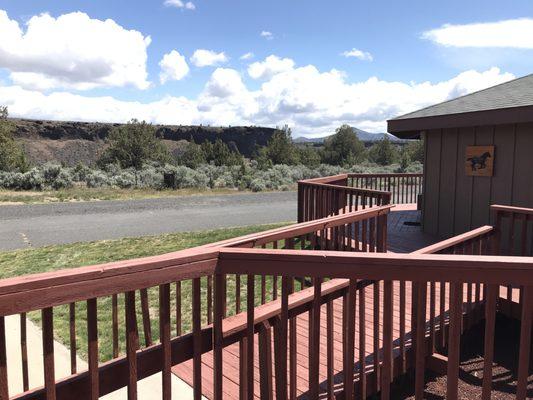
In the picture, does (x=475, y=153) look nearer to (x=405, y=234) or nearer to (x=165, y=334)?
(x=405, y=234)

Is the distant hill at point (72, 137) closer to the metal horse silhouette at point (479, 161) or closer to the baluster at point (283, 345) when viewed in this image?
the metal horse silhouette at point (479, 161)

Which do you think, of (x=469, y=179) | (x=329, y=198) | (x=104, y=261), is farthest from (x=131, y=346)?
(x=469, y=179)

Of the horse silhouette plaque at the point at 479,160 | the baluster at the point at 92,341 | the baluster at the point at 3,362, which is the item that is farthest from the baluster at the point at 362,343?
the horse silhouette plaque at the point at 479,160

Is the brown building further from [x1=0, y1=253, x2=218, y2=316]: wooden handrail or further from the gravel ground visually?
[x1=0, y1=253, x2=218, y2=316]: wooden handrail

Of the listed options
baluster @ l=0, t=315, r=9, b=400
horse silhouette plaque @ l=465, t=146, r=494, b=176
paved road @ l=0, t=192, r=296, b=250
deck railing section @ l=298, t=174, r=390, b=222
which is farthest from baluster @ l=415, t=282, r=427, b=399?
paved road @ l=0, t=192, r=296, b=250

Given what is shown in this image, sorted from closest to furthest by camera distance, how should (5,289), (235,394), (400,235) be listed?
1. (5,289)
2. (235,394)
3. (400,235)

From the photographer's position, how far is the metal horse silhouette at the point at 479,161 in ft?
23.7

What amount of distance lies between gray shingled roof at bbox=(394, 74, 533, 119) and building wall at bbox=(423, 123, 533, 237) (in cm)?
37

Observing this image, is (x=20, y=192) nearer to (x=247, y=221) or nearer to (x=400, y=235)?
(x=247, y=221)

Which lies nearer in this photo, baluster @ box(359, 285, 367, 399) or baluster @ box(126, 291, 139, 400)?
baluster @ box(126, 291, 139, 400)

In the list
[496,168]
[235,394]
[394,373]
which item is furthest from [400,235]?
[235,394]

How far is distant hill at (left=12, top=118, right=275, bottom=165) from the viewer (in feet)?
215

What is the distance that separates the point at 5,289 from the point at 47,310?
0.54 feet

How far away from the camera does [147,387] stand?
3.25 meters
